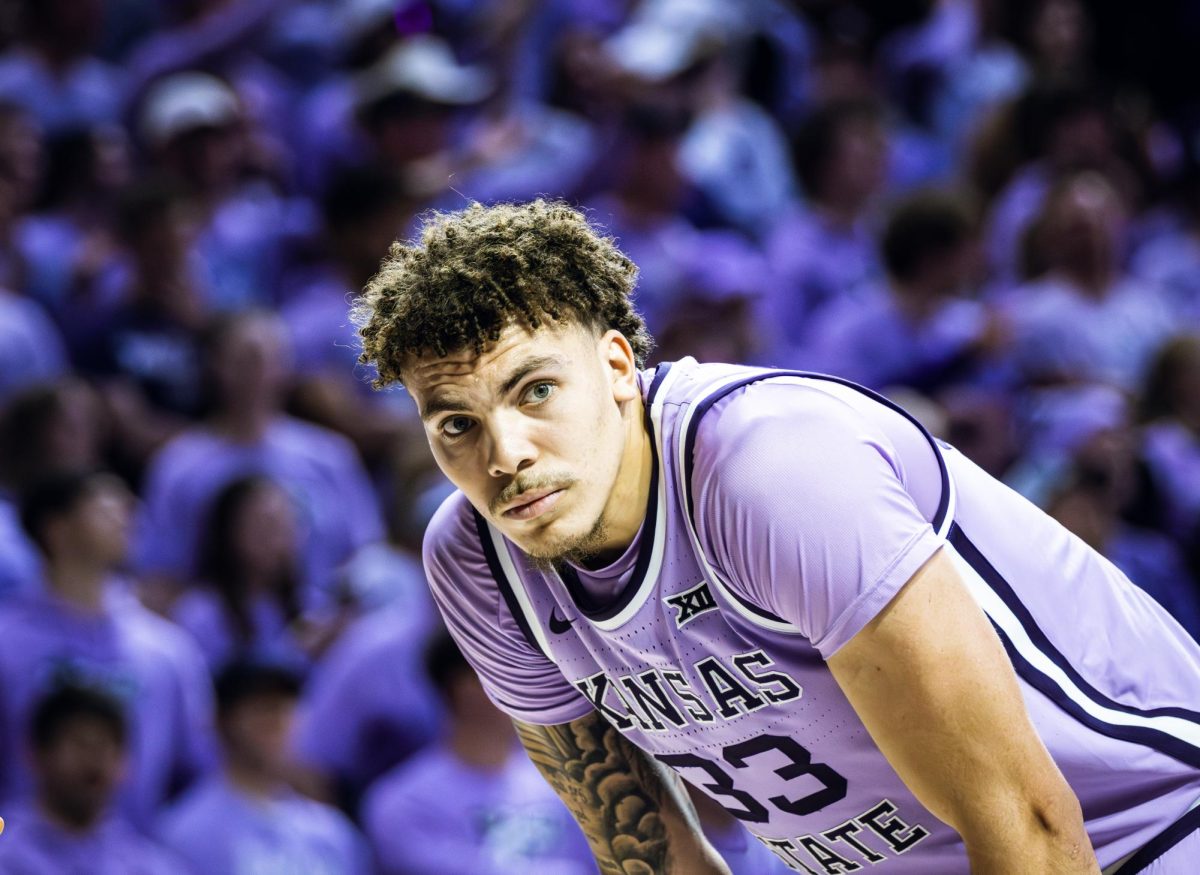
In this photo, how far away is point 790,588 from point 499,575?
685 mm

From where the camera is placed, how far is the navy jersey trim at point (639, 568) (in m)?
2.40

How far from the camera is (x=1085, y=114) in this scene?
6953 mm

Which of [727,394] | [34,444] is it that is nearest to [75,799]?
[34,444]

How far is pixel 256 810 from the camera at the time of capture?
4.91m

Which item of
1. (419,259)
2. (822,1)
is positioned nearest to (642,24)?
(822,1)

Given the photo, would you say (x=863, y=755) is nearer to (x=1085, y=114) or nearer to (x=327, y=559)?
(x=327, y=559)

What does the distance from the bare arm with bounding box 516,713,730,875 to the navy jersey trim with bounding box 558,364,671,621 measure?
0.39 meters

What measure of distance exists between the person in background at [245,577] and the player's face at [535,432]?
9.92 feet

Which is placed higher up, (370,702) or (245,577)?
(245,577)

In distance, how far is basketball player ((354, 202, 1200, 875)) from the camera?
2043 mm

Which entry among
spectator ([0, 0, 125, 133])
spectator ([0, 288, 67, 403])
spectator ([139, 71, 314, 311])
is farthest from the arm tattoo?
spectator ([0, 0, 125, 133])

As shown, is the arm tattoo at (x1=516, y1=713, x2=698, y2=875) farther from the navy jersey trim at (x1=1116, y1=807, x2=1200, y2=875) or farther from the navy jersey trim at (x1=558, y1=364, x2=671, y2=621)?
the navy jersey trim at (x1=1116, y1=807, x2=1200, y2=875)

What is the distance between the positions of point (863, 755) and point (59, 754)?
Answer: 293cm

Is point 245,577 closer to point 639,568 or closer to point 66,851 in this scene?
point 66,851
